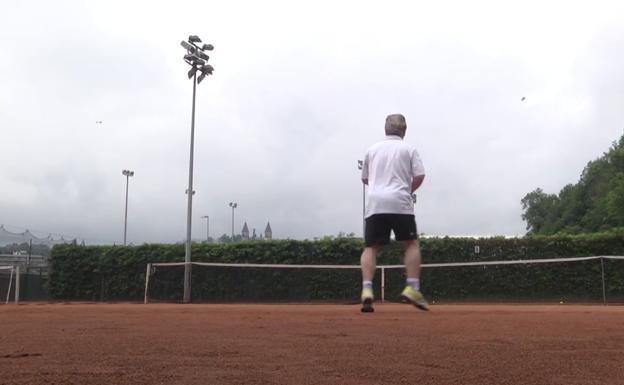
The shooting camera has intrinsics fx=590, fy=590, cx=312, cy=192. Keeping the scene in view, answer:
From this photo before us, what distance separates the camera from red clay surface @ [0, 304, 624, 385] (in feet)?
8.98

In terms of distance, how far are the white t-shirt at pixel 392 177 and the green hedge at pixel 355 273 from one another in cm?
A: 1382

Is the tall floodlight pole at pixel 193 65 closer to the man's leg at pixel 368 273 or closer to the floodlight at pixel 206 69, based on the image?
the floodlight at pixel 206 69

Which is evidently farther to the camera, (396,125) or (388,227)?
(396,125)

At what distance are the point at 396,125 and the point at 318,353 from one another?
325cm

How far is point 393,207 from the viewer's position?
5.57 meters

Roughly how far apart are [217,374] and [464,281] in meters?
17.6

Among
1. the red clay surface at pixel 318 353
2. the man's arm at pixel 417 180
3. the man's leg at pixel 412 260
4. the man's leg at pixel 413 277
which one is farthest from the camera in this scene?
the man's arm at pixel 417 180

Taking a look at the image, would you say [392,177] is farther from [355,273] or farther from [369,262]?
[355,273]

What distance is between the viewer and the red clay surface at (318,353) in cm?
274

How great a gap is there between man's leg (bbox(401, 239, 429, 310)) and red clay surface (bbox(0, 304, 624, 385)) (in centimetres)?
76

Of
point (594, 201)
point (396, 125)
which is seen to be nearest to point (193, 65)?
point (396, 125)

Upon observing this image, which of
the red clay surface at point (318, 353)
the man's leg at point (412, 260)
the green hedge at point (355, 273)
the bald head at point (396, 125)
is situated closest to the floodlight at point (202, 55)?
the green hedge at point (355, 273)

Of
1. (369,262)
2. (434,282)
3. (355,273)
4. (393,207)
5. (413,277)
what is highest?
(393,207)

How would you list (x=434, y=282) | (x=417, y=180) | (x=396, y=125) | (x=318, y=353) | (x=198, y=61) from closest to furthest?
(x=318, y=353)
(x=417, y=180)
(x=396, y=125)
(x=434, y=282)
(x=198, y=61)
